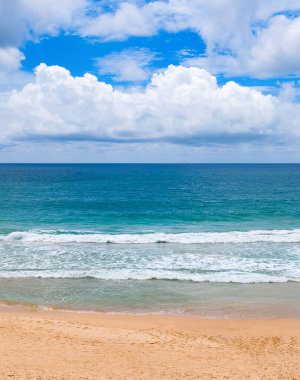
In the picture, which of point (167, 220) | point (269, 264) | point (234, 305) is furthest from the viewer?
point (167, 220)

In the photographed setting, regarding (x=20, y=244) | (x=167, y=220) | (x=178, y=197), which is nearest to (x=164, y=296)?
(x=20, y=244)

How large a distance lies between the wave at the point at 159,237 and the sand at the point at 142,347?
15.2 metres

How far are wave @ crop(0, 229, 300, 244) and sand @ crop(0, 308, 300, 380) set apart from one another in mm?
15221

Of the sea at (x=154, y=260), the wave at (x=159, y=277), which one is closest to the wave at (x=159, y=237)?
the sea at (x=154, y=260)

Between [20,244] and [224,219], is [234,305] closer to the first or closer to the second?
[20,244]

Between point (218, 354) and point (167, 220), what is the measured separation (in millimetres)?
29297

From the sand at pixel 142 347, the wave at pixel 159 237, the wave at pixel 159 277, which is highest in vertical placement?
the wave at pixel 159 237

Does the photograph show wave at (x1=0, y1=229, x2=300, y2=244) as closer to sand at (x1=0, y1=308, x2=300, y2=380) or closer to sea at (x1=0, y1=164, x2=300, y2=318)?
sea at (x1=0, y1=164, x2=300, y2=318)

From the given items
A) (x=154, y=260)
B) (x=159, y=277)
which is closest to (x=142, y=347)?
(x=159, y=277)

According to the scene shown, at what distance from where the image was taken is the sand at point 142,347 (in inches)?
496

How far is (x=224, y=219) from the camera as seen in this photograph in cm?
4366

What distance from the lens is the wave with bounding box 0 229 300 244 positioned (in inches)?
1309

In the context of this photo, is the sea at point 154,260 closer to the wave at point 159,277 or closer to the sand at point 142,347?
the wave at point 159,277

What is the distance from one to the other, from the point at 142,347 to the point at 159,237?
64.8ft
